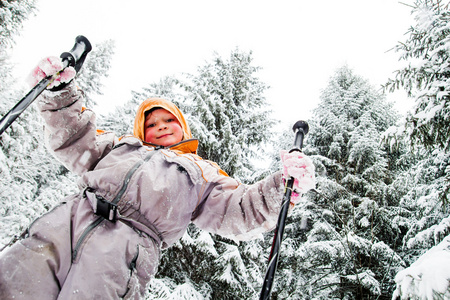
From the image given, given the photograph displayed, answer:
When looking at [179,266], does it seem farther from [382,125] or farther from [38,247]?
[382,125]

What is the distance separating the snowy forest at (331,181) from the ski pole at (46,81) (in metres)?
1.13

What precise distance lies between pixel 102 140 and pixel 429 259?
2634 mm

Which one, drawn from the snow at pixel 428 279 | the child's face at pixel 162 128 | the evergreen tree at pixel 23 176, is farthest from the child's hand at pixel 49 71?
the evergreen tree at pixel 23 176

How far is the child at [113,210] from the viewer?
139cm

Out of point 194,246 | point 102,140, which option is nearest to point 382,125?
point 194,246

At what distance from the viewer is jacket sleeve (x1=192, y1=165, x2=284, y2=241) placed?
74.9 inches

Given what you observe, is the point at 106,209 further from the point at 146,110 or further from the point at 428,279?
the point at 428,279

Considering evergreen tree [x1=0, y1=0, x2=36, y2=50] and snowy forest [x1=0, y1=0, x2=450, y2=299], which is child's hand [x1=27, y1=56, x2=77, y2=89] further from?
evergreen tree [x1=0, y1=0, x2=36, y2=50]

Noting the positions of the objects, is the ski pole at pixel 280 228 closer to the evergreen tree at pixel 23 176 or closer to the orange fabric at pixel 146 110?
the orange fabric at pixel 146 110

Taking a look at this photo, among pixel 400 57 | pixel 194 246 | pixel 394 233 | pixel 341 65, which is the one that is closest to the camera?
pixel 400 57

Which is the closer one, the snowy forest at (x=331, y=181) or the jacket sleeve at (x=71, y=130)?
the jacket sleeve at (x=71, y=130)

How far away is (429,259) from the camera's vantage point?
179cm

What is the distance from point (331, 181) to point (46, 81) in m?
8.95

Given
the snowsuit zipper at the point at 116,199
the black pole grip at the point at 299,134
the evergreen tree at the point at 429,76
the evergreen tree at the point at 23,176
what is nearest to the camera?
the snowsuit zipper at the point at 116,199
